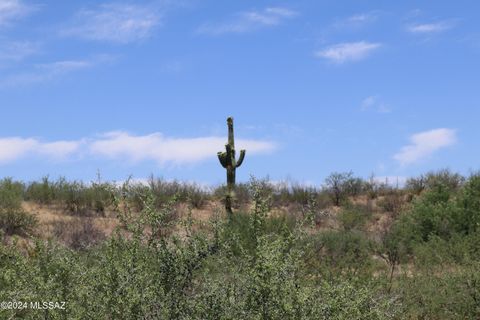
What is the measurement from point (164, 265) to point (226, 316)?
28.5 inches

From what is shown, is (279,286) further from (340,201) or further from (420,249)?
(340,201)

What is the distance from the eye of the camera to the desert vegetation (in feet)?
21.1


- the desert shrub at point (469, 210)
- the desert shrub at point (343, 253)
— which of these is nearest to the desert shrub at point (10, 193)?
the desert shrub at point (343, 253)

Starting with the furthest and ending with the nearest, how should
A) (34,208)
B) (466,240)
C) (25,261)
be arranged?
(34,208) → (466,240) → (25,261)

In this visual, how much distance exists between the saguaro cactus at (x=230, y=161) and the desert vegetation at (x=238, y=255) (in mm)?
1231

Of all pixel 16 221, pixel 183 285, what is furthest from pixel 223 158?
pixel 183 285

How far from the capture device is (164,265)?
654cm

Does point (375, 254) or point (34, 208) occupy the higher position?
point (34, 208)

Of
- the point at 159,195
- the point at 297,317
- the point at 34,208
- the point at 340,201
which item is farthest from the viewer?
the point at 340,201

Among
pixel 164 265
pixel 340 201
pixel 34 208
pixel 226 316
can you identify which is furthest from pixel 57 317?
pixel 340 201

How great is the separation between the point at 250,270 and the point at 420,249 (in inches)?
534

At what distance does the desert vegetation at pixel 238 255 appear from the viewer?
642cm

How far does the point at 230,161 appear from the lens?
26.5 m

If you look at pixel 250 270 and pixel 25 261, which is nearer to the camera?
pixel 250 270
